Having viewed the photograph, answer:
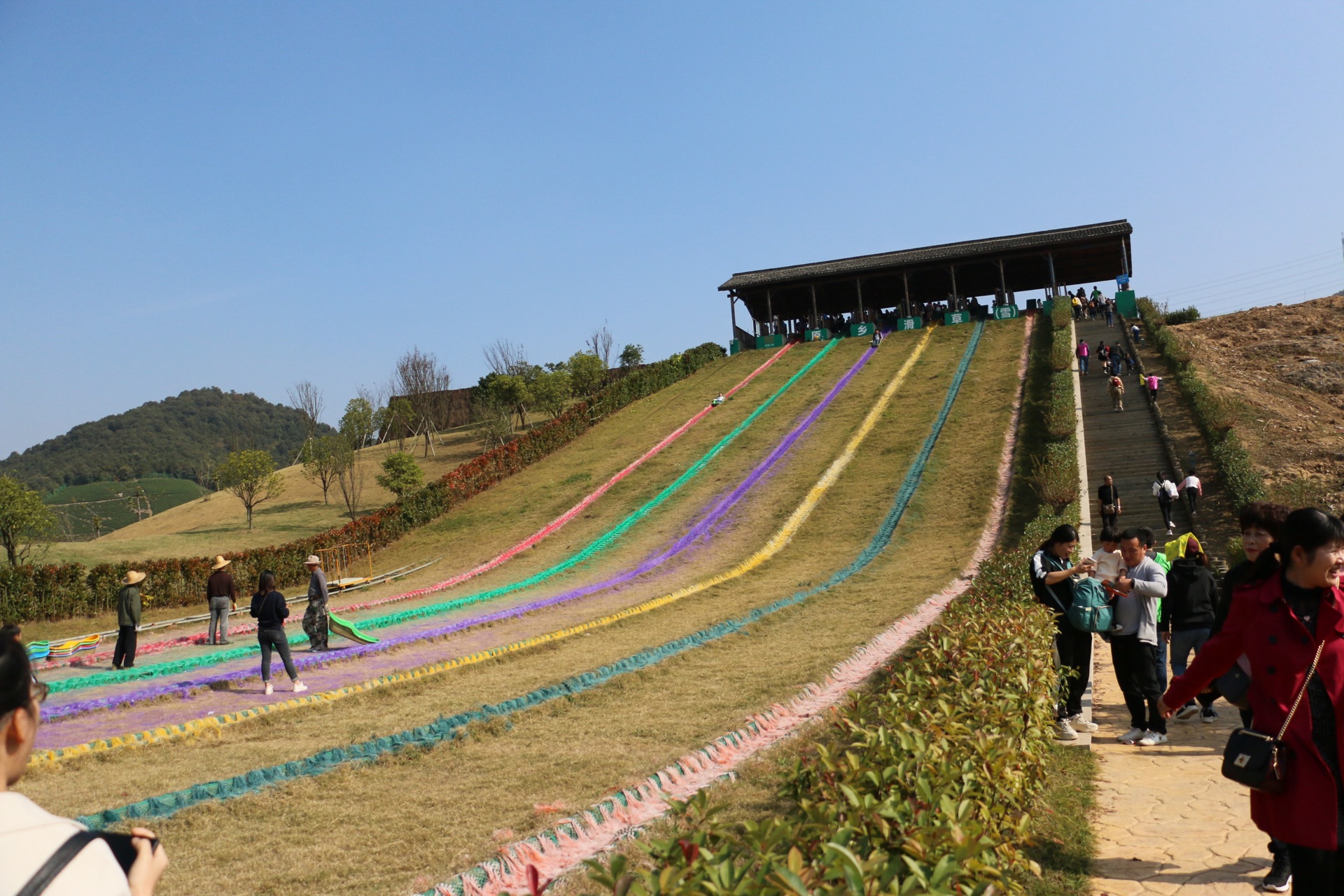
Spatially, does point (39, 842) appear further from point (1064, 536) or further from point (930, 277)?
point (930, 277)

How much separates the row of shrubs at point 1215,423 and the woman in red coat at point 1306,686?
29.0 ft

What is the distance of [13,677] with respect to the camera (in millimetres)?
1943

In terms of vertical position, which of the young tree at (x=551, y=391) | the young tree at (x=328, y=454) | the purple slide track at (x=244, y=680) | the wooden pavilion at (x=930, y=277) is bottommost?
the purple slide track at (x=244, y=680)

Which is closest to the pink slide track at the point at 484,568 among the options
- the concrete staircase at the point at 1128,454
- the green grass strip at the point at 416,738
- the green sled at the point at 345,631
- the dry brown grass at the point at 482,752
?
the green sled at the point at 345,631

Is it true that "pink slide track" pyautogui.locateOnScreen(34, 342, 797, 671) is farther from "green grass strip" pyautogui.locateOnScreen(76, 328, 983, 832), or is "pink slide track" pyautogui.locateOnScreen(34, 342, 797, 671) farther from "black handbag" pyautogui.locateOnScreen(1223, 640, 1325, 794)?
"black handbag" pyautogui.locateOnScreen(1223, 640, 1325, 794)

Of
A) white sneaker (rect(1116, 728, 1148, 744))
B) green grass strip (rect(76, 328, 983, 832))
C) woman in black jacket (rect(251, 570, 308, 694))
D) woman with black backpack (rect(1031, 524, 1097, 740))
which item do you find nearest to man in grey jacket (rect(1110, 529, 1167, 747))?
white sneaker (rect(1116, 728, 1148, 744))

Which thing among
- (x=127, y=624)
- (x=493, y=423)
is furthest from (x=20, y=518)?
(x=493, y=423)

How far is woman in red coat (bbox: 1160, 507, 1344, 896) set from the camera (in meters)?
3.47

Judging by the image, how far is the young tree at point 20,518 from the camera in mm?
24984

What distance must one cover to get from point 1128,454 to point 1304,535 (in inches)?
792

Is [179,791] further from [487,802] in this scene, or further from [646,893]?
[646,893]

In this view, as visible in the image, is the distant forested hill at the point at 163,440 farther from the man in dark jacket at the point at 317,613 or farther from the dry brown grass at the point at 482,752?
the dry brown grass at the point at 482,752

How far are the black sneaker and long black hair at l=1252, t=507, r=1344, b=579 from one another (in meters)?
1.74

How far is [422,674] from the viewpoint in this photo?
38.5 ft
